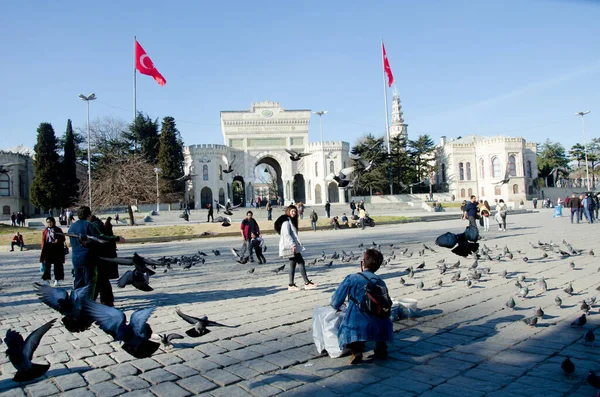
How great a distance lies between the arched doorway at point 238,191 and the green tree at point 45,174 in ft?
67.9

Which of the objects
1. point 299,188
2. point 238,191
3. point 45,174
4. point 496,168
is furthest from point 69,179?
point 496,168

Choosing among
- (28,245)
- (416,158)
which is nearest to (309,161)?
(416,158)

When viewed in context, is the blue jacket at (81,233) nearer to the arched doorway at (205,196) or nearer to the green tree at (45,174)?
the green tree at (45,174)

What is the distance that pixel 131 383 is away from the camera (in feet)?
12.3

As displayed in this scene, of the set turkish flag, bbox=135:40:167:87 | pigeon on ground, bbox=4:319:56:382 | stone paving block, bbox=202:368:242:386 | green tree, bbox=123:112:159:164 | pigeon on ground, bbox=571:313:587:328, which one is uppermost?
turkish flag, bbox=135:40:167:87

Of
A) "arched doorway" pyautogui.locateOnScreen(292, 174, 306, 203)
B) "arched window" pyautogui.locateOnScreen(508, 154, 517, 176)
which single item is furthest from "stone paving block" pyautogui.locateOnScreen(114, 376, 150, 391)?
"arched window" pyautogui.locateOnScreen(508, 154, 517, 176)

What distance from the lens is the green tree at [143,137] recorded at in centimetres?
5288

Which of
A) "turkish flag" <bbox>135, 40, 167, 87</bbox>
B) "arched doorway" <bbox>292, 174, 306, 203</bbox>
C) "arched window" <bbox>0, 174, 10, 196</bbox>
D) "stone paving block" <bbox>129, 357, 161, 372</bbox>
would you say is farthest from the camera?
"arched doorway" <bbox>292, 174, 306, 203</bbox>

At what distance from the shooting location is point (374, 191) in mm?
62125

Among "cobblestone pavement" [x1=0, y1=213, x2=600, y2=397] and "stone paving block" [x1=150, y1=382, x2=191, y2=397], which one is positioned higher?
"stone paving block" [x1=150, y1=382, x2=191, y2=397]

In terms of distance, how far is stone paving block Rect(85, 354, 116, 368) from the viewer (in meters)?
4.27

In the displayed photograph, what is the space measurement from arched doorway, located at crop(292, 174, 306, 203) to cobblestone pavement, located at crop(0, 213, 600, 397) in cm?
5345

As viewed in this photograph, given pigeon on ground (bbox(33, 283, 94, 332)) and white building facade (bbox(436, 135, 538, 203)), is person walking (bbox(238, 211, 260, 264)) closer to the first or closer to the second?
pigeon on ground (bbox(33, 283, 94, 332))

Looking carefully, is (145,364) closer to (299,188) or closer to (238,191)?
(299,188)
